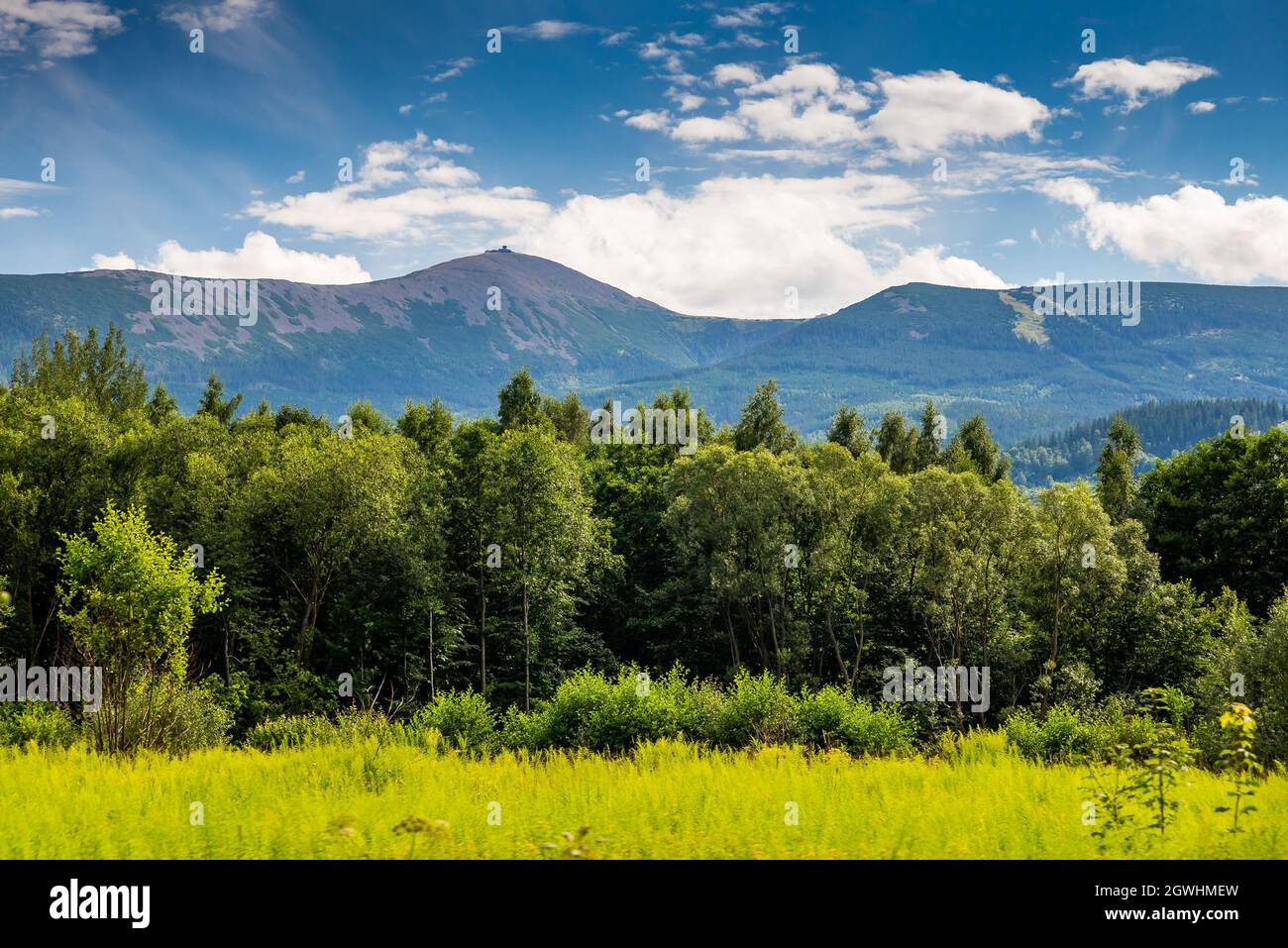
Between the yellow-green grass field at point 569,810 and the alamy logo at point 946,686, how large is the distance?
3021 centimetres

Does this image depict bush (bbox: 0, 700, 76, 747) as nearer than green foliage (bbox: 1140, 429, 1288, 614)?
Yes

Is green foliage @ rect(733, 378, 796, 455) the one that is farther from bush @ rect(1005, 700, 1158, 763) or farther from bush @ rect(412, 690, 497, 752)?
bush @ rect(1005, 700, 1158, 763)

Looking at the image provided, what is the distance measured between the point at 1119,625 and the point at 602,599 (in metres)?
29.6

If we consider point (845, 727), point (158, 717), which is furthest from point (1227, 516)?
point (158, 717)

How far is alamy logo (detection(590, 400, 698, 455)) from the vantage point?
6869 cm

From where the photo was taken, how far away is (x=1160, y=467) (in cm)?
6431

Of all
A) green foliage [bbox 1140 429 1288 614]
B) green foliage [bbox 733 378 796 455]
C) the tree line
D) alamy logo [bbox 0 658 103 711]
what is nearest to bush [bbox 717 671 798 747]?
the tree line

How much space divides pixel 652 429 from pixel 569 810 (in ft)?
190
